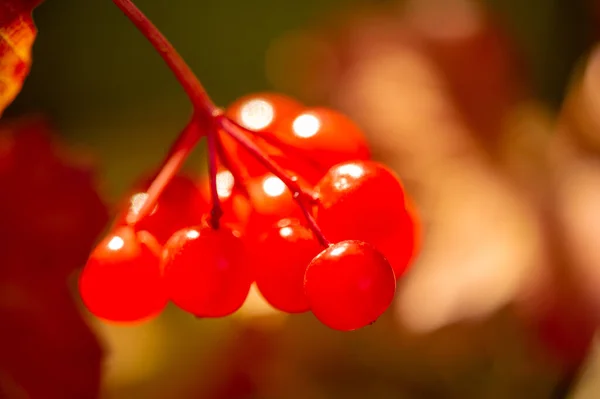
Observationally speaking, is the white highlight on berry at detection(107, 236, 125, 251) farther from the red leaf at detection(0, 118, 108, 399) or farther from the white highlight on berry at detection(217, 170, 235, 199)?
the red leaf at detection(0, 118, 108, 399)

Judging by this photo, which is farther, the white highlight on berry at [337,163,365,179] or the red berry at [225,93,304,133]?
the red berry at [225,93,304,133]

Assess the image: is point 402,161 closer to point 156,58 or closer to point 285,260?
point 156,58

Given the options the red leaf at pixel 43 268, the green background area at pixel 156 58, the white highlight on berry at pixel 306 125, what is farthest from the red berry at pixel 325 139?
the green background area at pixel 156 58

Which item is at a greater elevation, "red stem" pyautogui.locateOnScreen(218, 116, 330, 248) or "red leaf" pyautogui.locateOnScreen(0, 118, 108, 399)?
"red stem" pyautogui.locateOnScreen(218, 116, 330, 248)

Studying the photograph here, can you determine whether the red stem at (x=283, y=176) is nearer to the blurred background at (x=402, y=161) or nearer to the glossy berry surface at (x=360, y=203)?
the glossy berry surface at (x=360, y=203)

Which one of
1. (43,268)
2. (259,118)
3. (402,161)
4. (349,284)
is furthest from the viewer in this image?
(402,161)

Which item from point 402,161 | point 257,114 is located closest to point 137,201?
point 257,114


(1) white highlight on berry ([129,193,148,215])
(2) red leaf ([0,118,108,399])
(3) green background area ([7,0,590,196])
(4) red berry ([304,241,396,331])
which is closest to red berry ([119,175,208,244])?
(1) white highlight on berry ([129,193,148,215])
